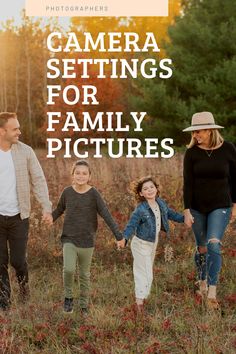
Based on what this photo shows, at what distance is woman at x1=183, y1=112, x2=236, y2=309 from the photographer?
6.03m

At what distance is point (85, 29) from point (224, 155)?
32.4 metres

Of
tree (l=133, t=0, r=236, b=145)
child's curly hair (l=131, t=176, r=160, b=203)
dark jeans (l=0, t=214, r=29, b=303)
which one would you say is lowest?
dark jeans (l=0, t=214, r=29, b=303)

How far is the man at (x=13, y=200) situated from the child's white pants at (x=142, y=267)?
0.93m

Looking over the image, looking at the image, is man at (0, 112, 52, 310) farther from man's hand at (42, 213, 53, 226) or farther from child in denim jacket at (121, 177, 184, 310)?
child in denim jacket at (121, 177, 184, 310)

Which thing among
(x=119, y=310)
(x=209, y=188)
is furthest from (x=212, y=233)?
(x=119, y=310)

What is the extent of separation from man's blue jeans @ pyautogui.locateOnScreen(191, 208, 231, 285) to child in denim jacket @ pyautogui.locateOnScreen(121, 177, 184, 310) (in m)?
0.43

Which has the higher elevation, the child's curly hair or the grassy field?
the child's curly hair

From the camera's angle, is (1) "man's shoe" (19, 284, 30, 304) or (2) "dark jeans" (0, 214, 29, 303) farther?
(1) "man's shoe" (19, 284, 30, 304)

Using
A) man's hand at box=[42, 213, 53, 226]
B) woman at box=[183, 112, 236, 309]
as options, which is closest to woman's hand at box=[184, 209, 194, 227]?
woman at box=[183, 112, 236, 309]

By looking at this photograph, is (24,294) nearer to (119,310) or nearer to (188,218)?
(119,310)

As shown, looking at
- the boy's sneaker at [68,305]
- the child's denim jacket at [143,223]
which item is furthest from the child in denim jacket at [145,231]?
the boy's sneaker at [68,305]

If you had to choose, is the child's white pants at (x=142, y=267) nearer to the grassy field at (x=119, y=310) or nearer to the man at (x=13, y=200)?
the grassy field at (x=119, y=310)

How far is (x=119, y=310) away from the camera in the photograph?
562 centimetres

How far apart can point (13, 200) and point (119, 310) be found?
1.48 m
